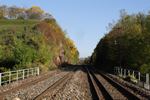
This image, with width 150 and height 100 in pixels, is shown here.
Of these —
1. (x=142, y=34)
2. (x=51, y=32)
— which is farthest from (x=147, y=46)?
(x=51, y=32)

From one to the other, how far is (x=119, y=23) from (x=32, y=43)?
26.7m

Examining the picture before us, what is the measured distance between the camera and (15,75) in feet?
140

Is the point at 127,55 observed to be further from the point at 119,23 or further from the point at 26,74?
the point at 26,74

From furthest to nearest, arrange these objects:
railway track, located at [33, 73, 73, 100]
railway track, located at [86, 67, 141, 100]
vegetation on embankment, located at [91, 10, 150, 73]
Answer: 1. vegetation on embankment, located at [91, 10, 150, 73]
2. railway track, located at [86, 67, 141, 100]
3. railway track, located at [33, 73, 73, 100]

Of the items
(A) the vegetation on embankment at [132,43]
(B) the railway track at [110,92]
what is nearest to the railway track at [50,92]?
(B) the railway track at [110,92]

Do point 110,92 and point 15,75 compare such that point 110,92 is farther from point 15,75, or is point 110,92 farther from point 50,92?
point 15,75

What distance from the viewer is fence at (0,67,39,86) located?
37.9 metres

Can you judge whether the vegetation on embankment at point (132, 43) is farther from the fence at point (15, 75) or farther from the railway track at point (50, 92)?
the railway track at point (50, 92)

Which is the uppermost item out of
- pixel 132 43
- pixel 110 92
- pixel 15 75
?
pixel 132 43

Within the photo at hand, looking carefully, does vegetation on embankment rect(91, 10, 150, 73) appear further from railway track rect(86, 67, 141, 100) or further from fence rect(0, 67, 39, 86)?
railway track rect(86, 67, 141, 100)

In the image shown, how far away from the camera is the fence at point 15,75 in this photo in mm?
37894

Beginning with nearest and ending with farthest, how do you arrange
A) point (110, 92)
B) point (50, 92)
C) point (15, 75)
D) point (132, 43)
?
point (50, 92) < point (110, 92) < point (15, 75) < point (132, 43)

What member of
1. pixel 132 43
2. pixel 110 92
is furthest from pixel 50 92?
pixel 132 43

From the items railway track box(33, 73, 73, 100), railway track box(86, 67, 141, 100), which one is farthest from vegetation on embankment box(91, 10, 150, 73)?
railway track box(33, 73, 73, 100)
